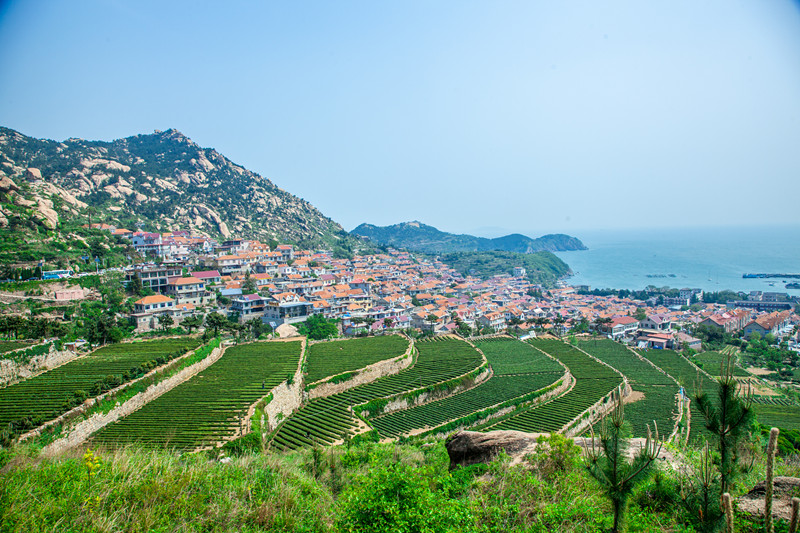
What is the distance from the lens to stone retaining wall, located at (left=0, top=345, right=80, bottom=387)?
1803 cm

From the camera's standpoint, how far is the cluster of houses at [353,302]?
39.9 m

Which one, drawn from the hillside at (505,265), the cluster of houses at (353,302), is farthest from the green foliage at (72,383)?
the hillside at (505,265)

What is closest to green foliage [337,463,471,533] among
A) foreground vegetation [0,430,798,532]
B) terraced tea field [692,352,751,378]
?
foreground vegetation [0,430,798,532]

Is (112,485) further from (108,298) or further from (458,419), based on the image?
(108,298)

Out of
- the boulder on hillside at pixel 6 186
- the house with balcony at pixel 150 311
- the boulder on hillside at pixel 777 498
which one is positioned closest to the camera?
the boulder on hillside at pixel 777 498

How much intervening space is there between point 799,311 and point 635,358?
49.5 metres

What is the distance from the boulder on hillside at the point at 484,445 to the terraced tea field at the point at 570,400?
10894mm

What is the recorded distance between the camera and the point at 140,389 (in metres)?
18.6

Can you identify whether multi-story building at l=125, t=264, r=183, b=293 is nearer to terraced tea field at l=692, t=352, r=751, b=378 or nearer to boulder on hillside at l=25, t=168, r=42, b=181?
boulder on hillside at l=25, t=168, r=42, b=181

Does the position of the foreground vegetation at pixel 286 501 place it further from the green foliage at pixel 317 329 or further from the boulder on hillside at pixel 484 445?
the green foliage at pixel 317 329

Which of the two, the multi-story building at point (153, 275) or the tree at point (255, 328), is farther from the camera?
the multi-story building at point (153, 275)

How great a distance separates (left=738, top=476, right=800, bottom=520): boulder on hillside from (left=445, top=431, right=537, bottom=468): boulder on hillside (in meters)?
4.48

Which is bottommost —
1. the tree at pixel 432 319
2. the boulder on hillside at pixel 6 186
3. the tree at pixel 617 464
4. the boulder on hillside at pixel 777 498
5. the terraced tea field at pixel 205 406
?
the tree at pixel 432 319

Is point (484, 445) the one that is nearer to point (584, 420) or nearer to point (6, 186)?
point (584, 420)
